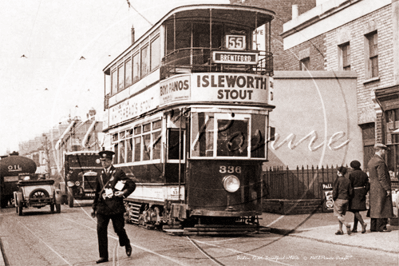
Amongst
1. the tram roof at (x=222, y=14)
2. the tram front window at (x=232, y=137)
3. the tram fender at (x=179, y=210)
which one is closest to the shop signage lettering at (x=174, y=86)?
the tram front window at (x=232, y=137)

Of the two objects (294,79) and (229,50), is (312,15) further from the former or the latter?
(229,50)

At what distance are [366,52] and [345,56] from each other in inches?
64.4

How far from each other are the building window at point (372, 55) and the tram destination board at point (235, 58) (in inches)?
402

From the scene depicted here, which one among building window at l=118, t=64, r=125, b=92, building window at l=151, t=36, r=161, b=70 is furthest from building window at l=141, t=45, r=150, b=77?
building window at l=118, t=64, r=125, b=92

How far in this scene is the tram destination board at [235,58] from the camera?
554 inches

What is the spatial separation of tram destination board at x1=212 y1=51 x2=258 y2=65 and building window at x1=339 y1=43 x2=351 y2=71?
37.5 feet

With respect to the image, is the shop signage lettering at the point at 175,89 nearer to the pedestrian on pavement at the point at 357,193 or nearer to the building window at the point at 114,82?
the pedestrian on pavement at the point at 357,193

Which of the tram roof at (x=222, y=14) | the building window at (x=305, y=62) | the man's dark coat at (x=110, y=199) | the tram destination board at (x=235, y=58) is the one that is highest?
the building window at (x=305, y=62)

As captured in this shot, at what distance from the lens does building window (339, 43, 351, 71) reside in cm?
2459

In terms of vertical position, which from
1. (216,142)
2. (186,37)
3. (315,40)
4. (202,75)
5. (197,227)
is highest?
(315,40)

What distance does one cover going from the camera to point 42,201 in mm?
26234

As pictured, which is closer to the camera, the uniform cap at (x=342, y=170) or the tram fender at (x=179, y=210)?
the uniform cap at (x=342, y=170)

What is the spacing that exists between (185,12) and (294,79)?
1095cm

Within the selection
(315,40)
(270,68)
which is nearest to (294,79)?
(315,40)
